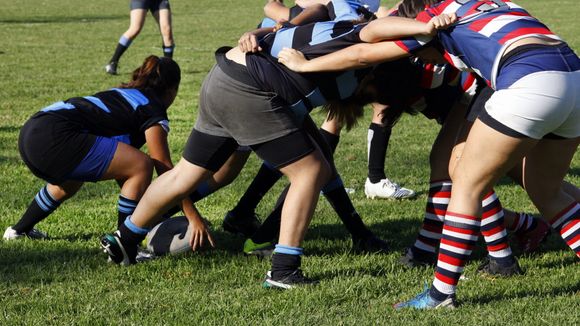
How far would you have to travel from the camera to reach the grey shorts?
4.43 metres

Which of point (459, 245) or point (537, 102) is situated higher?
point (537, 102)

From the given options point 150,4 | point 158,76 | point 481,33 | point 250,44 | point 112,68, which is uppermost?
point 481,33

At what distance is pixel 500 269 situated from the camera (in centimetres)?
474

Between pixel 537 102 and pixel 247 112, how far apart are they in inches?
54.1

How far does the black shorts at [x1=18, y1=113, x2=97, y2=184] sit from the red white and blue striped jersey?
203 centimetres

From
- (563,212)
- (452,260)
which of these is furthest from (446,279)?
(563,212)

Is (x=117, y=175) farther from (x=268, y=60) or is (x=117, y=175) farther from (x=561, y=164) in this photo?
(x=561, y=164)

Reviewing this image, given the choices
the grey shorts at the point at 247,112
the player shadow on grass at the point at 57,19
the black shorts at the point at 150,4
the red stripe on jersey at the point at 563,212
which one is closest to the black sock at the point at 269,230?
the grey shorts at the point at 247,112

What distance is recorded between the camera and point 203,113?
469 centimetres

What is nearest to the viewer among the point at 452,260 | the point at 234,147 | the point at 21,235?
the point at 452,260

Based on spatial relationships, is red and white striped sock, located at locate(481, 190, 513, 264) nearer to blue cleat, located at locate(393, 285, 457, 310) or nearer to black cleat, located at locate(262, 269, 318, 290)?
blue cleat, located at locate(393, 285, 457, 310)

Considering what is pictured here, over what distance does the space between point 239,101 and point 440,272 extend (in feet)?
4.07

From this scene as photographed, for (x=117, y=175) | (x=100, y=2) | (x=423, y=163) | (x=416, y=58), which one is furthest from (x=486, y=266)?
(x=100, y=2)

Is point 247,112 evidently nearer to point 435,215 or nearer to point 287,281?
point 287,281
